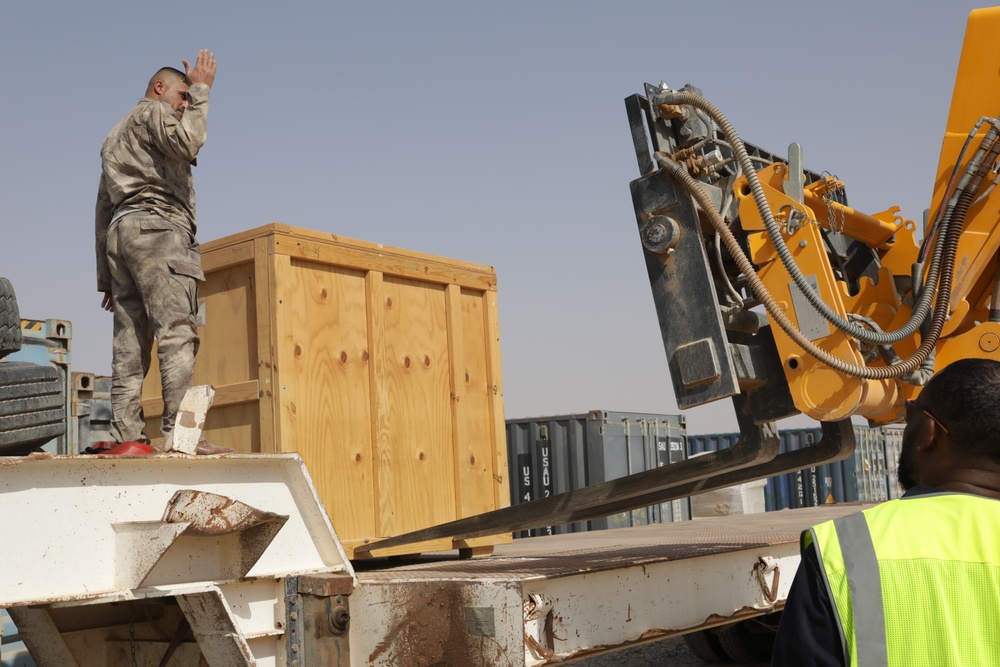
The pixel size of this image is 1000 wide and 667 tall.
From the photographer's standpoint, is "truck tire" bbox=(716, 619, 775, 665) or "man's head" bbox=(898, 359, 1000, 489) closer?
"man's head" bbox=(898, 359, 1000, 489)

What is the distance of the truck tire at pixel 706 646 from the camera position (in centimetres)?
694

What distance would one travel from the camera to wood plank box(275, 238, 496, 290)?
4633 mm

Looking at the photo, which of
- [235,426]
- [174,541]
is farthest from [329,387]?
[174,541]

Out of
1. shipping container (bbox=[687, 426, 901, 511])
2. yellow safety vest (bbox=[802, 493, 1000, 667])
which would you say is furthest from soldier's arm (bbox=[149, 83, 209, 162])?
shipping container (bbox=[687, 426, 901, 511])

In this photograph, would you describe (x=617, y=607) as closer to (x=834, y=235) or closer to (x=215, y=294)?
(x=834, y=235)

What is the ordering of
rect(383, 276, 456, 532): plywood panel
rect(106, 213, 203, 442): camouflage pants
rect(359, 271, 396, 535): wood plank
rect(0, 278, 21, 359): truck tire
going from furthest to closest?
rect(383, 276, 456, 532): plywood panel
rect(359, 271, 396, 535): wood plank
rect(106, 213, 203, 442): camouflage pants
rect(0, 278, 21, 359): truck tire

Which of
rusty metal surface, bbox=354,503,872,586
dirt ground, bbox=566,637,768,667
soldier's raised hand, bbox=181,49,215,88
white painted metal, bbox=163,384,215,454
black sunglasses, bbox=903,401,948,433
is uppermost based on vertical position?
soldier's raised hand, bbox=181,49,215,88

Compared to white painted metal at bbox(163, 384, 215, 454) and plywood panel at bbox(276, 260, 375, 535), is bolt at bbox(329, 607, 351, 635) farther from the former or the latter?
plywood panel at bbox(276, 260, 375, 535)

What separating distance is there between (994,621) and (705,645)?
574 cm

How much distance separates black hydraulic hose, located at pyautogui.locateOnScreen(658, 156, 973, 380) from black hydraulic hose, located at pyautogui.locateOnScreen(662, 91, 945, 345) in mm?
42

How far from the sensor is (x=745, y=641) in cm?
690

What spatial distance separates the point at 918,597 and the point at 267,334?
342cm

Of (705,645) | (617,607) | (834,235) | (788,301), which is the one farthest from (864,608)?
(705,645)

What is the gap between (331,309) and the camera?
4715 mm
